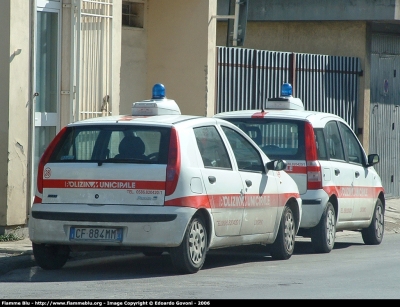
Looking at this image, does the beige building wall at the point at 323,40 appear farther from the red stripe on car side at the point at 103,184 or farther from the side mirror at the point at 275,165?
the red stripe on car side at the point at 103,184

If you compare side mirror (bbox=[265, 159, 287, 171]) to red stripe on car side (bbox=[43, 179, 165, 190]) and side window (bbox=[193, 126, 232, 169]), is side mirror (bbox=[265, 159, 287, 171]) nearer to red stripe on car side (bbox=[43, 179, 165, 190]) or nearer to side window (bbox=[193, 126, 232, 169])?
side window (bbox=[193, 126, 232, 169])

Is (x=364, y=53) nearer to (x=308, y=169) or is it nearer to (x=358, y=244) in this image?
(x=358, y=244)

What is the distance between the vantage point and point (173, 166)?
8.57 metres

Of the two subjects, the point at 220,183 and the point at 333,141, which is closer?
the point at 220,183

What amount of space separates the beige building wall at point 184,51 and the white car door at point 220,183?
561cm

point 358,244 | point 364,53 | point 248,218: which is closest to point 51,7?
point 248,218

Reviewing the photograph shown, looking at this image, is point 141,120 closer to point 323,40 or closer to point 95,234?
point 95,234

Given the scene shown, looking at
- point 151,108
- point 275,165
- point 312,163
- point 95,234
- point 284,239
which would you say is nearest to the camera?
point 95,234

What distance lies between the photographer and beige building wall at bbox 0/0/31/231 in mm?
11148

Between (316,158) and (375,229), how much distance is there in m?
2.19

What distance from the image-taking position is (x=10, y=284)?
324 inches

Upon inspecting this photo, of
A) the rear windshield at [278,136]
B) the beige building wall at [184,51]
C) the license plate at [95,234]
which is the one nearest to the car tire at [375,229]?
the rear windshield at [278,136]

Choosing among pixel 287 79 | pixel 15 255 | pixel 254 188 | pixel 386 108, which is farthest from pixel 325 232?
pixel 386 108

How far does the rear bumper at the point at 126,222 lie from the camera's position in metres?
8.47
